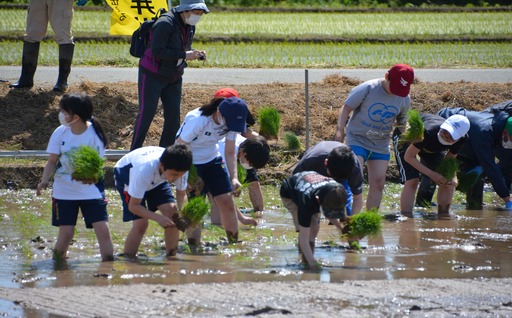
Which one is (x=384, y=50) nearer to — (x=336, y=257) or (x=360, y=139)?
(x=360, y=139)

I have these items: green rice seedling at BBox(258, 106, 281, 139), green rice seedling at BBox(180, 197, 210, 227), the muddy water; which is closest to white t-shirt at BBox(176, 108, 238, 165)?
green rice seedling at BBox(180, 197, 210, 227)

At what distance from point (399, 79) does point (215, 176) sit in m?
2.09

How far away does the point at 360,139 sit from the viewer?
939 centimetres

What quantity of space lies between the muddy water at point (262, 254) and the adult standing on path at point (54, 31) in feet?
9.05

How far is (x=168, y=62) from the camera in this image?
10.3 m

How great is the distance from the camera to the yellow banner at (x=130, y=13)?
13703 millimetres

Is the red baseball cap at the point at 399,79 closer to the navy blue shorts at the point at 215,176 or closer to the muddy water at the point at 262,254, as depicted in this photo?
the muddy water at the point at 262,254

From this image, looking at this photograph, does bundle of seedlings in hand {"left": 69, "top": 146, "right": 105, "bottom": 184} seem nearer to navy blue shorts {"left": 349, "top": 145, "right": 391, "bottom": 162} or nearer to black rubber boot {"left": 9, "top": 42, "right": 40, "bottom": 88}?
navy blue shorts {"left": 349, "top": 145, "right": 391, "bottom": 162}

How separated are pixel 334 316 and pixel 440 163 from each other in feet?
14.1

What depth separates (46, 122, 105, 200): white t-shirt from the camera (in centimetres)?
751

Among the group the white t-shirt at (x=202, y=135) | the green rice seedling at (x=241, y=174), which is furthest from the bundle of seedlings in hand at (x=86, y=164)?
the green rice seedling at (x=241, y=174)

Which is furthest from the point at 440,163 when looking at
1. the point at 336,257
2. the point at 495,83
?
the point at 495,83

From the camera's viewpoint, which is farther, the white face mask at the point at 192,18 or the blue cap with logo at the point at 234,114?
the white face mask at the point at 192,18

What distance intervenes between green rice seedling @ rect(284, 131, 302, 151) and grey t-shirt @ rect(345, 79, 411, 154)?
7.81 feet
